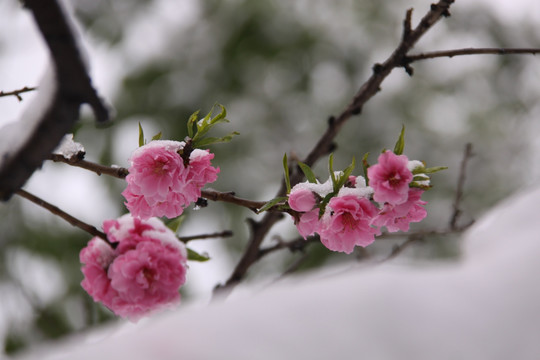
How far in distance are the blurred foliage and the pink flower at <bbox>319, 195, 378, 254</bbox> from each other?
248 cm

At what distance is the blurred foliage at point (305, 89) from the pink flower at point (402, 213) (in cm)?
248

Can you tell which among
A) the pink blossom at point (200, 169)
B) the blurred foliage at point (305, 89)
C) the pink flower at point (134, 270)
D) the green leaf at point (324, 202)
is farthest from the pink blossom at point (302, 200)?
the blurred foliage at point (305, 89)

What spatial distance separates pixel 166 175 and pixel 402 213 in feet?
1.13

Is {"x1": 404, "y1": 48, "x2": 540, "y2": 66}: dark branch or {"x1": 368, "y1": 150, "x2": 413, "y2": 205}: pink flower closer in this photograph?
{"x1": 368, "y1": 150, "x2": 413, "y2": 205}: pink flower

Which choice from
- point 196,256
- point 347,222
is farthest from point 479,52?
point 196,256

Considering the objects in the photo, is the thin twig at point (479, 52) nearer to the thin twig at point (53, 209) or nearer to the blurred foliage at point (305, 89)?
the thin twig at point (53, 209)

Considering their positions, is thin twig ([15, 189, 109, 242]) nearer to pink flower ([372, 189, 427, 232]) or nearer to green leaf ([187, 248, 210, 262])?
green leaf ([187, 248, 210, 262])

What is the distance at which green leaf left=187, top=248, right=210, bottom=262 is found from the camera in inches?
36.8

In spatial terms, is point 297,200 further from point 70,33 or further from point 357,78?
point 357,78

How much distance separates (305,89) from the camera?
150 inches

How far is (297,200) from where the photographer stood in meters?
0.70

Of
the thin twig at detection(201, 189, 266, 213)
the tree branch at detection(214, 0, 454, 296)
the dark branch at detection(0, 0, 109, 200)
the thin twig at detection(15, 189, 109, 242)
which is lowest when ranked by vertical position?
the dark branch at detection(0, 0, 109, 200)

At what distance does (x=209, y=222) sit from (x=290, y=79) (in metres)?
1.27

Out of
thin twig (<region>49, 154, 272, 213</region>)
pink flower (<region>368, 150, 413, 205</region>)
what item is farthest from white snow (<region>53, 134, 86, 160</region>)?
pink flower (<region>368, 150, 413, 205</region>)
